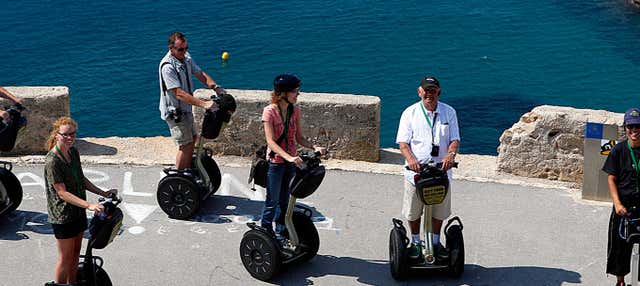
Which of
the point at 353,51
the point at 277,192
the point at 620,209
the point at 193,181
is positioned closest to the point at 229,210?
the point at 193,181

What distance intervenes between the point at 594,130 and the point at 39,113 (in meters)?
6.34

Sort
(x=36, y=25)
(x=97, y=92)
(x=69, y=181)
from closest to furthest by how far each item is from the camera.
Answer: (x=69, y=181) < (x=97, y=92) < (x=36, y=25)

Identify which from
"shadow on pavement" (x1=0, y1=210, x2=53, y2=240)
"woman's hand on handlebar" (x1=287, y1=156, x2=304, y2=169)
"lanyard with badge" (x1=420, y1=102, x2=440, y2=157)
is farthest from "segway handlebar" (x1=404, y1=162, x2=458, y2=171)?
"shadow on pavement" (x1=0, y1=210, x2=53, y2=240)

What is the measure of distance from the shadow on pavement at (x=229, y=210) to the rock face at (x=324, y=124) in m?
1.37

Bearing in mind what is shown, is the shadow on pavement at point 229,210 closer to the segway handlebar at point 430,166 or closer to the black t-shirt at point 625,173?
the segway handlebar at point 430,166

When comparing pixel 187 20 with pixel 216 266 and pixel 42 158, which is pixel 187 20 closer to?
pixel 42 158

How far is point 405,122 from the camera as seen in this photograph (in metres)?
7.83

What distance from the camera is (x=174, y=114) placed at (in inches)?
363

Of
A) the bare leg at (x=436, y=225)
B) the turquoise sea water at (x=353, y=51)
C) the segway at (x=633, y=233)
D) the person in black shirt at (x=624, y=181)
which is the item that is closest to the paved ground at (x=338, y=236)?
the bare leg at (x=436, y=225)

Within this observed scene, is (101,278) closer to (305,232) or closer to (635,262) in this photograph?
(305,232)

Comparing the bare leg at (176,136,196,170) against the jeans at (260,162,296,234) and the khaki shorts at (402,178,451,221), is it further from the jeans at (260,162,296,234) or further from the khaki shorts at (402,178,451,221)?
the khaki shorts at (402,178,451,221)

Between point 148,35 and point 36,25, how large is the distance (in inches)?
128

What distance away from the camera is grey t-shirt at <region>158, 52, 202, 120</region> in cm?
911

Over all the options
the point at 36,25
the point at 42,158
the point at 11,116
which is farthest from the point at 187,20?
the point at 11,116
